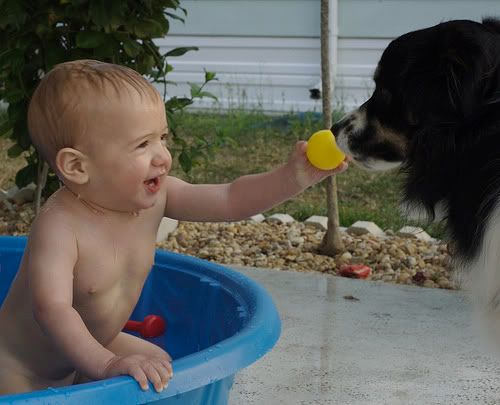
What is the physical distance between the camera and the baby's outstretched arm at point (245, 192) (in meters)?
2.20

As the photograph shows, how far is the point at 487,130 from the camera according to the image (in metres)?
2.20

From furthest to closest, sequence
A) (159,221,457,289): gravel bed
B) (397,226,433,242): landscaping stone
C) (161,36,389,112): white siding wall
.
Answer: (161,36,389,112): white siding wall → (397,226,433,242): landscaping stone → (159,221,457,289): gravel bed

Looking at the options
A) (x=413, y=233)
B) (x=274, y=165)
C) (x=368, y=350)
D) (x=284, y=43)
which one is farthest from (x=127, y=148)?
(x=284, y=43)

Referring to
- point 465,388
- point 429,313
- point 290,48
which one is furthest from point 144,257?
point 290,48

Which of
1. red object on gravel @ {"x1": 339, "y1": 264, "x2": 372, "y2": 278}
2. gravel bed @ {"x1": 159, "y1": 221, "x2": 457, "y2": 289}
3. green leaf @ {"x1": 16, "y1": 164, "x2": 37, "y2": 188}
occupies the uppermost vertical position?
green leaf @ {"x1": 16, "y1": 164, "x2": 37, "y2": 188}

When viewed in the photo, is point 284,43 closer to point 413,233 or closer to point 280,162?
point 280,162

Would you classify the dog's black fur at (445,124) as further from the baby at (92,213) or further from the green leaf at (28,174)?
the green leaf at (28,174)

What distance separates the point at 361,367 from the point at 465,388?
A: 1.06 ft

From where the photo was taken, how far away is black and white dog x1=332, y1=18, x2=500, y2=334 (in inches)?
86.2

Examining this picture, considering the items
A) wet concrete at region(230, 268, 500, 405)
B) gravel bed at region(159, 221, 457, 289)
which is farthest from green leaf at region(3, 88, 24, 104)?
wet concrete at region(230, 268, 500, 405)

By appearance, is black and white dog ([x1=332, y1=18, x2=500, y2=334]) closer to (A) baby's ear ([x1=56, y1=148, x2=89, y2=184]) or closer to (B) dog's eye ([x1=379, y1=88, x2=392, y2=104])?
(B) dog's eye ([x1=379, y1=88, x2=392, y2=104])

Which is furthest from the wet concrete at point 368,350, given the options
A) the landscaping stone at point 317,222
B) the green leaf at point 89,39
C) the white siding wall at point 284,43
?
the white siding wall at point 284,43

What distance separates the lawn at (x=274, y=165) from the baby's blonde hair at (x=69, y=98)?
2186 millimetres

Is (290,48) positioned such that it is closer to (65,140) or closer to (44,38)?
(44,38)
